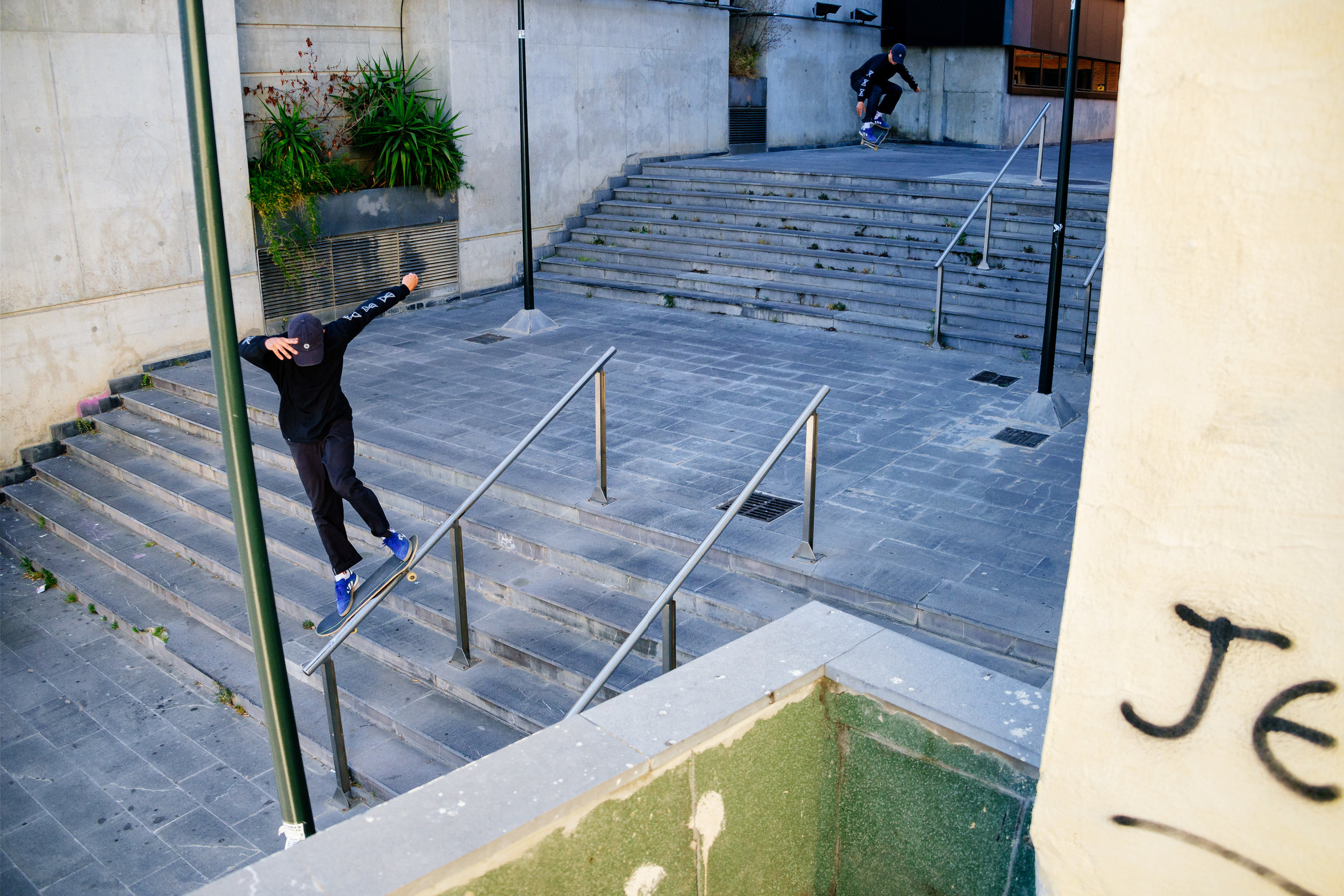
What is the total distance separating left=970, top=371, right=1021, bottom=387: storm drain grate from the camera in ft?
30.6

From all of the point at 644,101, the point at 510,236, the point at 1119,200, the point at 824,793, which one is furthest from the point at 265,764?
the point at 644,101

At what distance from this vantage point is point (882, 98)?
52.0 feet

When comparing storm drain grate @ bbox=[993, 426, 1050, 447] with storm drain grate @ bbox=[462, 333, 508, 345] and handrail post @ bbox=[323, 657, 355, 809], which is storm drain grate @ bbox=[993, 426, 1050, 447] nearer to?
handrail post @ bbox=[323, 657, 355, 809]

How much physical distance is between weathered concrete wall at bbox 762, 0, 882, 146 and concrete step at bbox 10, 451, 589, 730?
41.1ft

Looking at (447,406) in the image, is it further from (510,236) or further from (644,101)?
(644,101)

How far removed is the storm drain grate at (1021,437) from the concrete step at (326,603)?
3987mm

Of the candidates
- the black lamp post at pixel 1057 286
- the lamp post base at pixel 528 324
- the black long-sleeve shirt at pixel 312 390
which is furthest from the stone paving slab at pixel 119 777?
the black lamp post at pixel 1057 286

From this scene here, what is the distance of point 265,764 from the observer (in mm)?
5637

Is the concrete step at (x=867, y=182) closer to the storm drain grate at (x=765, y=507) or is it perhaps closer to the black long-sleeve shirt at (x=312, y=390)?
the storm drain grate at (x=765, y=507)

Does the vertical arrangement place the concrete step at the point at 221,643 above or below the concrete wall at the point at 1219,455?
below

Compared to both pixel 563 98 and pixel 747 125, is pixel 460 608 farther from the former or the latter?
pixel 747 125

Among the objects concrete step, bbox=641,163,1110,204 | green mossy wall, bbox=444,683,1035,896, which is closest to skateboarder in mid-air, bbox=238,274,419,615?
green mossy wall, bbox=444,683,1035,896

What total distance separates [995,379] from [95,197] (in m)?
8.05

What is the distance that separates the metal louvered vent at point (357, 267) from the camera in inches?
439
